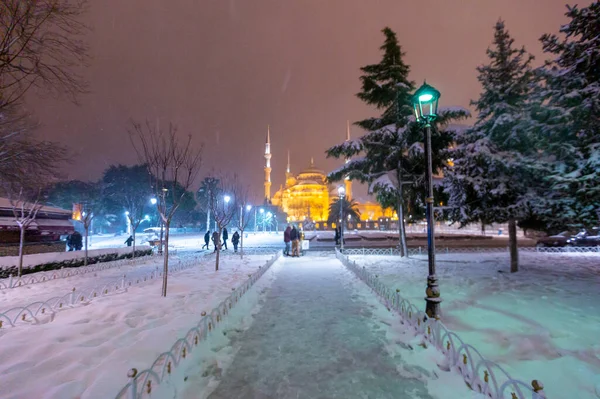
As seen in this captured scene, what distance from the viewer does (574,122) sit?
30.0 feet

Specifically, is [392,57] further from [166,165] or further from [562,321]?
[562,321]

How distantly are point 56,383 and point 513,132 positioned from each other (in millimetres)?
14644

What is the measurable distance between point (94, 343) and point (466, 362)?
Answer: 5.46 meters

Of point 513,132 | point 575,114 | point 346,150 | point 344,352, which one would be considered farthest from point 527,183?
point 344,352

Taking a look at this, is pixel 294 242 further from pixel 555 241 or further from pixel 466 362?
pixel 555 241

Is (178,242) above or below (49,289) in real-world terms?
below

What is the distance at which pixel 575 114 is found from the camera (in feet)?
29.6

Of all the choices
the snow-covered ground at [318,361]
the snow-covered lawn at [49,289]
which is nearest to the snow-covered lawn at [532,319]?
the snow-covered ground at [318,361]

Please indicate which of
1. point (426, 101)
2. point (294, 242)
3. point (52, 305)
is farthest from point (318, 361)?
point (294, 242)

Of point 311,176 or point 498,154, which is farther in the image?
point 311,176

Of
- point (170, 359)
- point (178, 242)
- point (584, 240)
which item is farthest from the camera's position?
point (178, 242)

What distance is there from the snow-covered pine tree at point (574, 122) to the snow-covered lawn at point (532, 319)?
7.82ft

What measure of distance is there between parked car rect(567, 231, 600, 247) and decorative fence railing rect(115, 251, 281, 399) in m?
24.7

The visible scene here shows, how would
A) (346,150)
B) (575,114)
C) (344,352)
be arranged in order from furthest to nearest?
(346,150) → (575,114) → (344,352)
